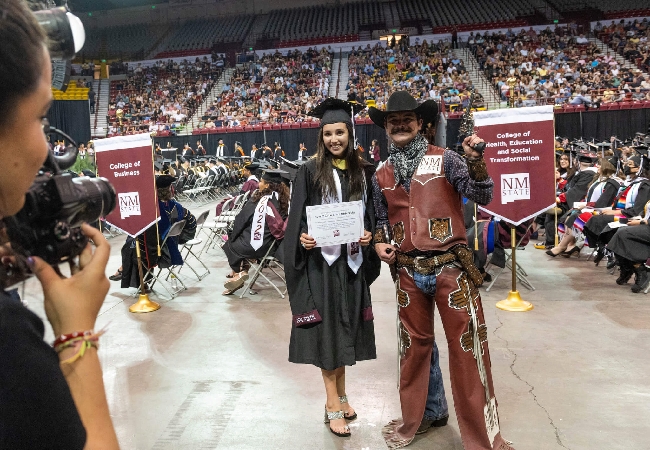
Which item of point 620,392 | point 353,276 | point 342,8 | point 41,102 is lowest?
point 620,392

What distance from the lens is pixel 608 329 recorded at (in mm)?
4426

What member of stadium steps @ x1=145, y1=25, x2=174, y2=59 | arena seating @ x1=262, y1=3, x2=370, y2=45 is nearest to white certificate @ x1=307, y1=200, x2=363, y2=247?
arena seating @ x1=262, y1=3, x2=370, y2=45

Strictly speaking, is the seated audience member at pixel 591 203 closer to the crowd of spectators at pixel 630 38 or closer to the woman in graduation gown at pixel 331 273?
the woman in graduation gown at pixel 331 273

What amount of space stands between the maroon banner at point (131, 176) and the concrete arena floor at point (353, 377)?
0.90m

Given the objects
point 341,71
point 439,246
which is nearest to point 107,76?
point 341,71

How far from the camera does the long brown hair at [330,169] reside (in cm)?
292

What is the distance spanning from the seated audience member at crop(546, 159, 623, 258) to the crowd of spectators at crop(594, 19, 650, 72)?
1597 centimetres

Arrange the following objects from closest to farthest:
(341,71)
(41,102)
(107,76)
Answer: (41,102), (341,71), (107,76)

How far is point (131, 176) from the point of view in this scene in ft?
17.2

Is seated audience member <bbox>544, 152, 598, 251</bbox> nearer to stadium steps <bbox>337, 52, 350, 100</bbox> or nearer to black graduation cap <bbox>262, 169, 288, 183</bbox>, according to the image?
black graduation cap <bbox>262, 169, 288, 183</bbox>

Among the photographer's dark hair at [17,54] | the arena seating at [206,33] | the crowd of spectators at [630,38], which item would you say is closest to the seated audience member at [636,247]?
the photographer's dark hair at [17,54]

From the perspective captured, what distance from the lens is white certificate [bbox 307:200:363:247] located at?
2.83 metres

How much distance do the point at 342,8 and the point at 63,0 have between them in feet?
107

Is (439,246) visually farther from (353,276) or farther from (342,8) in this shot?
(342,8)
